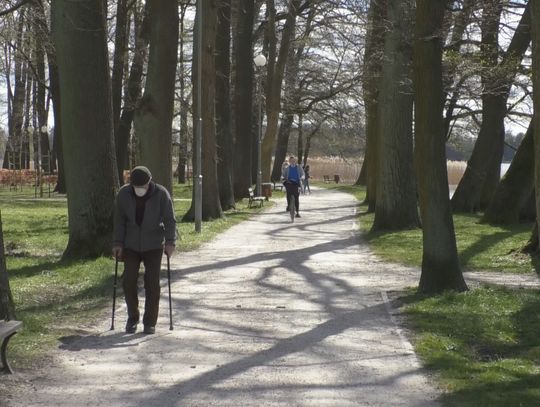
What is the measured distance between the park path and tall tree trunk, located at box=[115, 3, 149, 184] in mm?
13460

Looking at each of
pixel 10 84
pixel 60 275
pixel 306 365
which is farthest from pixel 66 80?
pixel 10 84

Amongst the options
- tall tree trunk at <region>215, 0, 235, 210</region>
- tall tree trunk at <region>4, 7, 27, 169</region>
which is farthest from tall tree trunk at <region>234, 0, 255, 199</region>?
tall tree trunk at <region>4, 7, 27, 169</region>

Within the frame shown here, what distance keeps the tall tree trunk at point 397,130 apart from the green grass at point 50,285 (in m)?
4.30

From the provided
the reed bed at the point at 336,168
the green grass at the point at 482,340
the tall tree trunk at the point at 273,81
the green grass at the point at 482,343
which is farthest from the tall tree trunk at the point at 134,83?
the reed bed at the point at 336,168

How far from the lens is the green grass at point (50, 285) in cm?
823

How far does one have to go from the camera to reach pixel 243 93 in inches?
1296

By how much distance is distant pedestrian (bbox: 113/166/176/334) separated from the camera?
843 centimetres

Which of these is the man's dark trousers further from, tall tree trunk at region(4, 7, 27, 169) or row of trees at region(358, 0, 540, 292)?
tall tree trunk at region(4, 7, 27, 169)

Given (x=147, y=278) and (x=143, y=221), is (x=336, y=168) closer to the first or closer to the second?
(x=147, y=278)

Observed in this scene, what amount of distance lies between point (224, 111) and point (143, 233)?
19.1 meters

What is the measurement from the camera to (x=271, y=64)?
117ft

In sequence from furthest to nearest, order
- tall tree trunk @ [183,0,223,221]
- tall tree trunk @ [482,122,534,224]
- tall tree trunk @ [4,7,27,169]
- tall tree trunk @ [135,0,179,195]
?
tall tree trunk @ [4,7,27,169]
tall tree trunk @ [183,0,223,221]
tall tree trunk @ [482,122,534,224]
tall tree trunk @ [135,0,179,195]

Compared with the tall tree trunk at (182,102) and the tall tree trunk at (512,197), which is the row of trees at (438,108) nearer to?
the tall tree trunk at (512,197)

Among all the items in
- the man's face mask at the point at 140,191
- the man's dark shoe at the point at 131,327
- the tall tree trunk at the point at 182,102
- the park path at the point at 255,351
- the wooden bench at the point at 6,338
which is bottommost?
the park path at the point at 255,351
